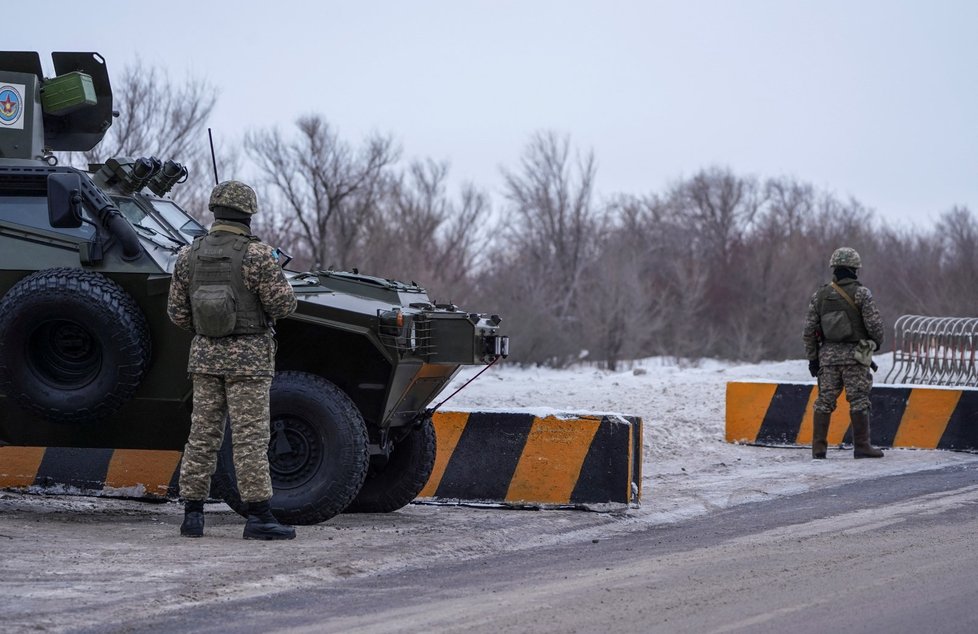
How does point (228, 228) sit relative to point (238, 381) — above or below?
above

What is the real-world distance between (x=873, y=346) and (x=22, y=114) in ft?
23.0

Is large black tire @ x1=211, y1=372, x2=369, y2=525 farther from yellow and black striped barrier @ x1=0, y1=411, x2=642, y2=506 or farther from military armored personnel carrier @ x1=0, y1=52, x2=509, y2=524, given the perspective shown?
yellow and black striped barrier @ x1=0, y1=411, x2=642, y2=506

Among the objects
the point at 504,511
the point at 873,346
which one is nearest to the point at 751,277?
the point at 873,346

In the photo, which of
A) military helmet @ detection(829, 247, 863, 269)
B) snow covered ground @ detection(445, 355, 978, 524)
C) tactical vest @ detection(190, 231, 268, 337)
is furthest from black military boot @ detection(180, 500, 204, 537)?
military helmet @ detection(829, 247, 863, 269)

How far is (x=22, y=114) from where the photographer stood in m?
8.34

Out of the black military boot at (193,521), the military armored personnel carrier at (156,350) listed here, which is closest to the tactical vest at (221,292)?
the military armored personnel carrier at (156,350)

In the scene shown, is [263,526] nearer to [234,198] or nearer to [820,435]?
[234,198]

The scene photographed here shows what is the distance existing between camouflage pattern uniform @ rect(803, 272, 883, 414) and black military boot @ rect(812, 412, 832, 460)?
0.20 feet

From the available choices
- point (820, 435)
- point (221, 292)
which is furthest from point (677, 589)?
point (820, 435)

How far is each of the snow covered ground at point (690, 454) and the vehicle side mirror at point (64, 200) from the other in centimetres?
330

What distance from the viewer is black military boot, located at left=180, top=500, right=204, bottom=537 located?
6.84 metres

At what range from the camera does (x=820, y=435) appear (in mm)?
11547

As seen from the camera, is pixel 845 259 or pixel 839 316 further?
pixel 845 259

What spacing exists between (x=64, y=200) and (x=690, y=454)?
620 centimetres
